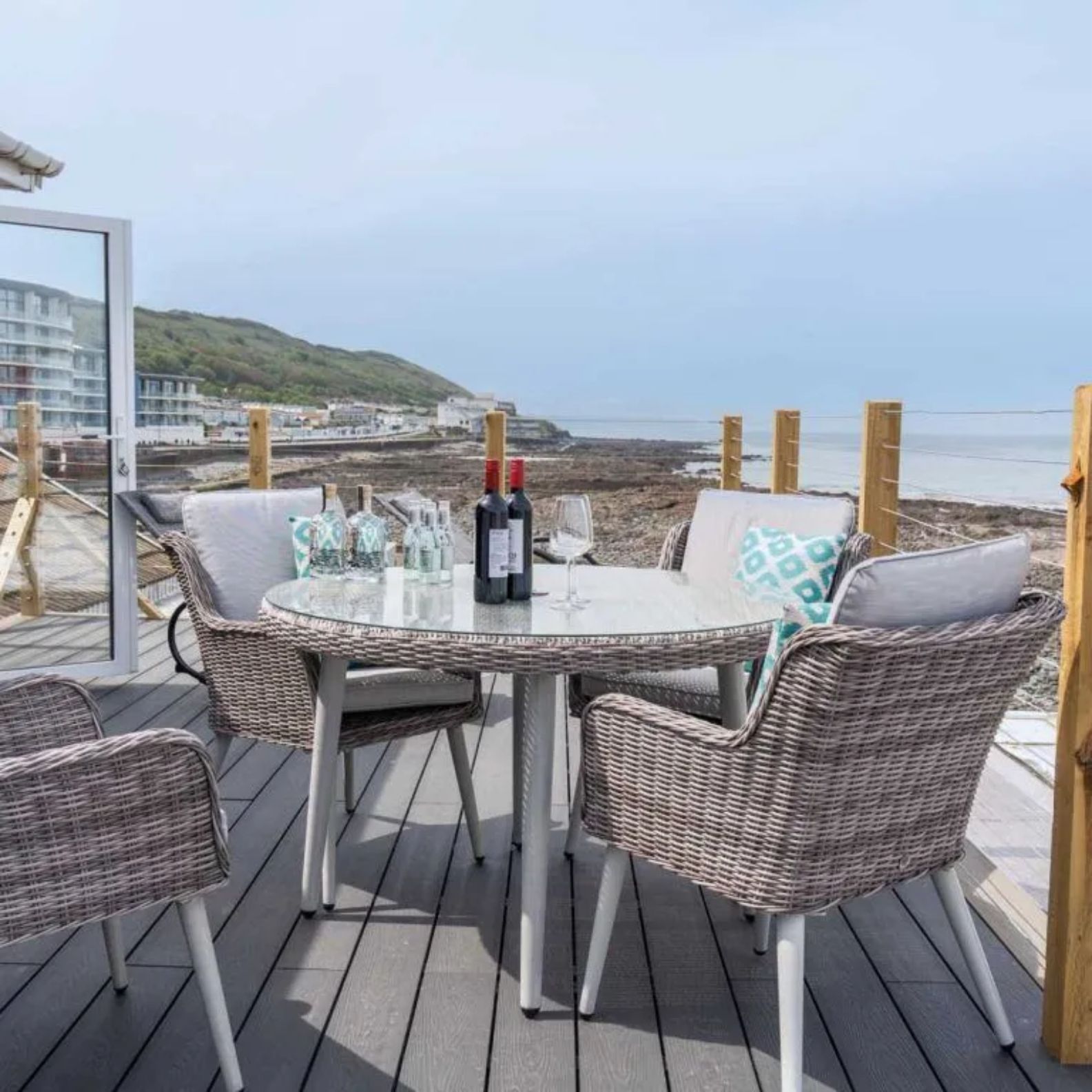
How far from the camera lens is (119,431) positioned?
168 inches

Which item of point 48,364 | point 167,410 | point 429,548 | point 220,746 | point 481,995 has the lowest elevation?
point 481,995

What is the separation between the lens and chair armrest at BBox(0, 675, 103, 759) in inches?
71.2

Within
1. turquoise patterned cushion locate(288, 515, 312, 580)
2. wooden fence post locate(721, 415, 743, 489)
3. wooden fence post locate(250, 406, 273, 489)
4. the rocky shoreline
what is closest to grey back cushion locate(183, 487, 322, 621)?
turquoise patterned cushion locate(288, 515, 312, 580)

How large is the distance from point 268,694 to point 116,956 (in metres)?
0.61

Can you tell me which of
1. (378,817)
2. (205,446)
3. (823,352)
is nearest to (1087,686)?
(378,817)

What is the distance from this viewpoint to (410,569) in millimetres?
2477

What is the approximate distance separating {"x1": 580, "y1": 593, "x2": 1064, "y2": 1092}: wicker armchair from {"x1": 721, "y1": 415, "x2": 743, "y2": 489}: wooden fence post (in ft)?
14.8

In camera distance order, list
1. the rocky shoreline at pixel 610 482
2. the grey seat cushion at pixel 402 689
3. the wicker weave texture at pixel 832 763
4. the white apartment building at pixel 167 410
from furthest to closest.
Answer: the rocky shoreline at pixel 610 482 → the white apartment building at pixel 167 410 → the grey seat cushion at pixel 402 689 → the wicker weave texture at pixel 832 763

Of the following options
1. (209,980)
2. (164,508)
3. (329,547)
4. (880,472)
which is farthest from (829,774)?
(164,508)

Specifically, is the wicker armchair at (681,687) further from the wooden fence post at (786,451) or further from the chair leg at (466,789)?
the wooden fence post at (786,451)

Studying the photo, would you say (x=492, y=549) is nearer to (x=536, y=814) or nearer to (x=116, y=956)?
(x=536, y=814)

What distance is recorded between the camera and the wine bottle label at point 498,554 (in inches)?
84.7

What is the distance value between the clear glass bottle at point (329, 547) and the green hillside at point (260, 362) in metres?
2.20

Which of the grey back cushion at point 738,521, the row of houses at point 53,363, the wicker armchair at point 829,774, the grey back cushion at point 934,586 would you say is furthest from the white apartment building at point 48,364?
the grey back cushion at point 934,586
